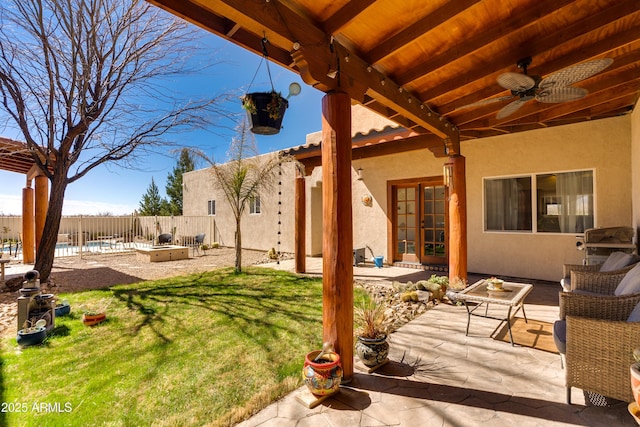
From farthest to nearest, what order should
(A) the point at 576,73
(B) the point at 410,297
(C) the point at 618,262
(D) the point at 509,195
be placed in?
(D) the point at 509,195 < (B) the point at 410,297 < (C) the point at 618,262 < (A) the point at 576,73

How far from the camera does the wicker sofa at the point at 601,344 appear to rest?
200 cm

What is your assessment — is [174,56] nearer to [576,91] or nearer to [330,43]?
[330,43]

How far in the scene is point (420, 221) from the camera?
25.2 feet

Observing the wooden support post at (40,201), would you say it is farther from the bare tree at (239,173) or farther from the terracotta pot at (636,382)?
the terracotta pot at (636,382)

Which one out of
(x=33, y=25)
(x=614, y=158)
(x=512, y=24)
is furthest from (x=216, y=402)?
(x=614, y=158)

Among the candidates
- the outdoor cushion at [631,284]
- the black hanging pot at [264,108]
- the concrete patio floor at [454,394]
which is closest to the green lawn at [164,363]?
the concrete patio floor at [454,394]

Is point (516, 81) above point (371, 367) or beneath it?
above

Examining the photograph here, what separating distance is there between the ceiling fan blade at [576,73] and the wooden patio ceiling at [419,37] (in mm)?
299

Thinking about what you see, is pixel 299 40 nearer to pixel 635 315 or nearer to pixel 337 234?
pixel 337 234

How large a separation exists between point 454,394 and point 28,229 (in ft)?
40.4

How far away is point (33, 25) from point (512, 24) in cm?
722

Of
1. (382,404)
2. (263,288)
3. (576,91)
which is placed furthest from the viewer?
(263,288)

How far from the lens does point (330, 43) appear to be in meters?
2.56

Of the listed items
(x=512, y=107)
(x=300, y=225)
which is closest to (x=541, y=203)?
(x=512, y=107)
